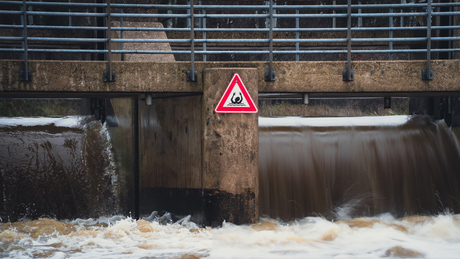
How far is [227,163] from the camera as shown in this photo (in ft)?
20.4

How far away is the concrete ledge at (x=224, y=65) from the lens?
253 inches

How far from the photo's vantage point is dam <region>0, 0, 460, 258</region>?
622 centimetres

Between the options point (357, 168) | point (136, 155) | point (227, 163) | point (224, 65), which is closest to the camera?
point (227, 163)

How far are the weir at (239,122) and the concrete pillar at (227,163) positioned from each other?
0.05 feet

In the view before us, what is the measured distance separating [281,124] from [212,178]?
304cm

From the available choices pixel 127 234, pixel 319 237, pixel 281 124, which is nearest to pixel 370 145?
pixel 281 124

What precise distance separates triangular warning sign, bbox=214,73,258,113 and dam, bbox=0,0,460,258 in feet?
0.30

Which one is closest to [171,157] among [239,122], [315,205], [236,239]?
[239,122]

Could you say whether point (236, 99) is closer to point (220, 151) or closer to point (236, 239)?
point (220, 151)

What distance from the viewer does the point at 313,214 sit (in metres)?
7.74

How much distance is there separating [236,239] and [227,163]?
3.43 ft

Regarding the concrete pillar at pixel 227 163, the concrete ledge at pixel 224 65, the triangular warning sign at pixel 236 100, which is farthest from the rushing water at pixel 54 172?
the triangular warning sign at pixel 236 100

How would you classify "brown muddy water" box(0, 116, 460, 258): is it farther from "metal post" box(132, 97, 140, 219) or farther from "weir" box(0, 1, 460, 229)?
"metal post" box(132, 97, 140, 219)

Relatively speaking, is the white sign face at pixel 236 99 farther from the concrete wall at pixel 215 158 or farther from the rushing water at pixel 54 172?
the rushing water at pixel 54 172
